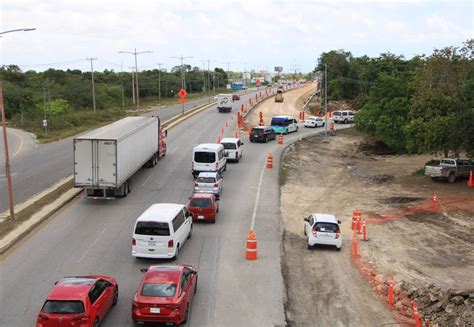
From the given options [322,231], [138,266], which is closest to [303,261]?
[322,231]

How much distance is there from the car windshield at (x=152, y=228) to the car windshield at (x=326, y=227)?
728 centimetres

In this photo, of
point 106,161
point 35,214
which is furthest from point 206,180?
point 35,214

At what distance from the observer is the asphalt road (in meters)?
17.5

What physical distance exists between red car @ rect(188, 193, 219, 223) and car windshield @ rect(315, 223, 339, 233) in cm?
525

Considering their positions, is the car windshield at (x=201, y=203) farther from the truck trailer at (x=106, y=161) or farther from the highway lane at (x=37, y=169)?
the highway lane at (x=37, y=169)

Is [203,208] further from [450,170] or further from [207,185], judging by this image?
[450,170]

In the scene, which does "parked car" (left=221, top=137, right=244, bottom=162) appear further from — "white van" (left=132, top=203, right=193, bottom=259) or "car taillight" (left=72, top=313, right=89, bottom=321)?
"car taillight" (left=72, top=313, right=89, bottom=321)

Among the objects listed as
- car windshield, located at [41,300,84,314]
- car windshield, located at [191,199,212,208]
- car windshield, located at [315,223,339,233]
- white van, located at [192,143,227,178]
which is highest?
white van, located at [192,143,227,178]

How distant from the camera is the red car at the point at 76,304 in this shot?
582 inches

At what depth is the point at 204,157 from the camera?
121 ft

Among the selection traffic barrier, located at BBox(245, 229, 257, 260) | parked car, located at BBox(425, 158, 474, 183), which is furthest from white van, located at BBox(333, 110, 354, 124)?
traffic barrier, located at BBox(245, 229, 257, 260)

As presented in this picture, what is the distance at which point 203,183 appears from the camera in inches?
1254

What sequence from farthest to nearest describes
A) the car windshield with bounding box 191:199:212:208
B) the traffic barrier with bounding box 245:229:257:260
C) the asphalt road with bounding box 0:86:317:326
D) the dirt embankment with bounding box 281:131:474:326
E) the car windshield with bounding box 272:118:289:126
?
1. the car windshield with bounding box 272:118:289:126
2. the car windshield with bounding box 191:199:212:208
3. the traffic barrier with bounding box 245:229:257:260
4. the dirt embankment with bounding box 281:131:474:326
5. the asphalt road with bounding box 0:86:317:326

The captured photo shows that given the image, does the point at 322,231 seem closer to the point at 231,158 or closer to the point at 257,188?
the point at 257,188
